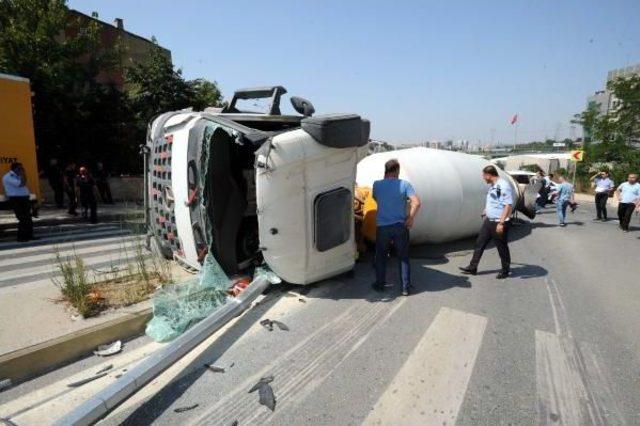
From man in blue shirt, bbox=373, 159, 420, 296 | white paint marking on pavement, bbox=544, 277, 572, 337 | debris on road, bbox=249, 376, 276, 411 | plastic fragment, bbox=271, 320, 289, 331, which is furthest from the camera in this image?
man in blue shirt, bbox=373, 159, 420, 296

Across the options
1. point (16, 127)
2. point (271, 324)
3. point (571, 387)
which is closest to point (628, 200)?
point (571, 387)

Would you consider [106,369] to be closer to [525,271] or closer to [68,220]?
[525,271]

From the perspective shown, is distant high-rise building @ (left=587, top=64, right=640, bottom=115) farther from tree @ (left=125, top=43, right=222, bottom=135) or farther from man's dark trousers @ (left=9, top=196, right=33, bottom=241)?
man's dark trousers @ (left=9, top=196, right=33, bottom=241)

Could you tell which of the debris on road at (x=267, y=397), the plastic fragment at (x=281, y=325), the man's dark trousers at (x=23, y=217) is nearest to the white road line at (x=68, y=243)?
the man's dark trousers at (x=23, y=217)

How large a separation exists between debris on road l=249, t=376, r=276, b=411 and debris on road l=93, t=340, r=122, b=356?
4.61 feet

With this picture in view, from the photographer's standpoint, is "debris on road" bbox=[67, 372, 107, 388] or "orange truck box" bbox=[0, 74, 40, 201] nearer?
"debris on road" bbox=[67, 372, 107, 388]

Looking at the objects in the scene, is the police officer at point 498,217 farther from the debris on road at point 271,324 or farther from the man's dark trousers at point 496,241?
the debris on road at point 271,324

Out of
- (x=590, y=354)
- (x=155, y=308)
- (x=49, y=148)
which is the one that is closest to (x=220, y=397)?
(x=155, y=308)

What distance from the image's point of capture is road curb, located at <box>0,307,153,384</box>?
3.09 m

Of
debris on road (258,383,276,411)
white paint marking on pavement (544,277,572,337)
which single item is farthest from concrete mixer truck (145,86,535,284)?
white paint marking on pavement (544,277,572,337)

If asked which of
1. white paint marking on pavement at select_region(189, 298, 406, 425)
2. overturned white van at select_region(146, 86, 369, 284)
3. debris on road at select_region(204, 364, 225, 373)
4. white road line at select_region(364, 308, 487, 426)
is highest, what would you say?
overturned white van at select_region(146, 86, 369, 284)

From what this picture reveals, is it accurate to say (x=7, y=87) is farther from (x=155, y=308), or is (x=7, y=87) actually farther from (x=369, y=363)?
(x=369, y=363)

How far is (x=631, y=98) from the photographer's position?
994 inches

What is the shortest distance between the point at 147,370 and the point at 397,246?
10.4 feet
